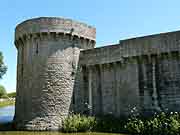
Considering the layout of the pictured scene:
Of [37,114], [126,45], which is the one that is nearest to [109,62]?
[126,45]

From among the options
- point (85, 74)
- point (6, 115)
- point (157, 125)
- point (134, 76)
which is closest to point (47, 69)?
point (85, 74)

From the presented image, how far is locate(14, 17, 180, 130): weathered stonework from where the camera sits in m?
16.9

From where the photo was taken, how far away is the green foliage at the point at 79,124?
17.6 m

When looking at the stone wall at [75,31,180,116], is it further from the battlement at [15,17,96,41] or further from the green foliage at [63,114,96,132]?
the battlement at [15,17,96,41]

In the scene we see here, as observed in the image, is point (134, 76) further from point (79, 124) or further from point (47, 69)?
point (47, 69)

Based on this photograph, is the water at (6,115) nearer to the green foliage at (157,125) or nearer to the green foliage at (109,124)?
the green foliage at (109,124)

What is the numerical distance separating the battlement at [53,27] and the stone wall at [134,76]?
162 cm

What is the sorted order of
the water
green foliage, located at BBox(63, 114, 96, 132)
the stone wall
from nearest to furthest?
1. the stone wall
2. green foliage, located at BBox(63, 114, 96, 132)
3. the water

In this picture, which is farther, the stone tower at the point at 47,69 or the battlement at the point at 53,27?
the battlement at the point at 53,27

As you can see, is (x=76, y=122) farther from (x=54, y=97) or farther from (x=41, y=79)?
(x=41, y=79)

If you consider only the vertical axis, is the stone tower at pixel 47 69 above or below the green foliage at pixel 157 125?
above

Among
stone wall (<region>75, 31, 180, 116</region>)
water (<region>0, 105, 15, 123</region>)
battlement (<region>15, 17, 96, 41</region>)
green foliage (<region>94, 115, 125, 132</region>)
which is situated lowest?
water (<region>0, 105, 15, 123</region>)

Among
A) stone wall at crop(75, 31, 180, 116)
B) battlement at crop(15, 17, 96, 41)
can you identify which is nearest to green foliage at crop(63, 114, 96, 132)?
stone wall at crop(75, 31, 180, 116)

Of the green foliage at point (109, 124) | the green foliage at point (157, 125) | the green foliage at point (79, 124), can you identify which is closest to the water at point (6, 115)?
the green foliage at point (79, 124)
